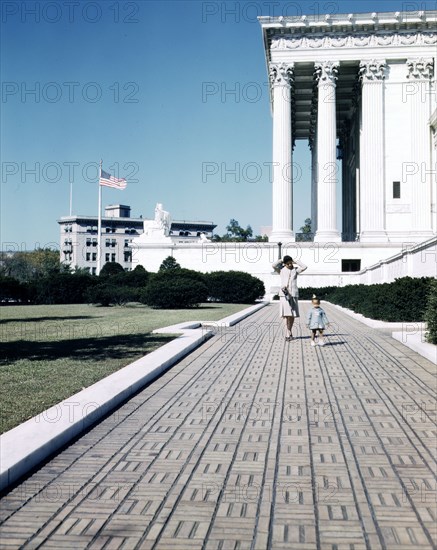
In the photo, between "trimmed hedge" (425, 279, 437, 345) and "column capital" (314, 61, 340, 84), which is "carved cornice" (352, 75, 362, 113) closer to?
"column capital" (314, 61, 340, 84)

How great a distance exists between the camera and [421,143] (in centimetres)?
5003

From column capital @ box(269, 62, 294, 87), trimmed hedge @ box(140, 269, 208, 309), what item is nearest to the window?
column capital @ box(269, 62, 294, 87)

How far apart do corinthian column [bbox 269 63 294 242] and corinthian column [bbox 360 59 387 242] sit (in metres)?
5.99

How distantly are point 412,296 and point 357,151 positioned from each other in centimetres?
3980

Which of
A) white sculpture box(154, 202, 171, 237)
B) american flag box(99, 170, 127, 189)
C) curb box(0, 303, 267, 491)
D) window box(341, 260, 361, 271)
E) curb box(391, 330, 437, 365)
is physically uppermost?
american flag box(99, 170, 127, 189)

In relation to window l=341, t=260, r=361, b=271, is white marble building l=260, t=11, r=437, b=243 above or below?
above

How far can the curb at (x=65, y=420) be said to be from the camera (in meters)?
5.36

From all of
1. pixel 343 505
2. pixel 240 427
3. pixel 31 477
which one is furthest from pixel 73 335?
pixel 343 505

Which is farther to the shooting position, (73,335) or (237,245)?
(237,245)

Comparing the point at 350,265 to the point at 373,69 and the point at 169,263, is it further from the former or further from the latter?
the point at 373,69

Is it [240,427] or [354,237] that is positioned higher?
[354,237]

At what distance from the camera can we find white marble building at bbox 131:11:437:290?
49844mm

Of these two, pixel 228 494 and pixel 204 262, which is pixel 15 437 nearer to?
pixel 228 494

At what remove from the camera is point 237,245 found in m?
53.6
